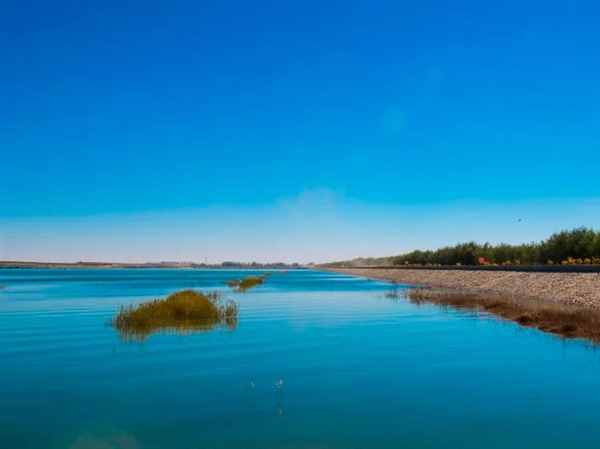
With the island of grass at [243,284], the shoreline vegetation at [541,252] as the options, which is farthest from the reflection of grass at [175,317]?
the shoreline vegetation at [541,252]

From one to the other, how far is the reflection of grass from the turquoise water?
2.15 metres

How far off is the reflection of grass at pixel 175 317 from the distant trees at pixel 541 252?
237 ft

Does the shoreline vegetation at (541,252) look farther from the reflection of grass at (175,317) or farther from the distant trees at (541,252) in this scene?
the reflection of grass at (175,317)

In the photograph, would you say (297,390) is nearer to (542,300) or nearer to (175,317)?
(175,317)

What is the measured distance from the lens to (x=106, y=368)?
17.8 meters

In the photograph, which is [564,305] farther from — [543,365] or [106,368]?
[106,368]

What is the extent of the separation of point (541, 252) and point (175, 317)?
95219 millimetres

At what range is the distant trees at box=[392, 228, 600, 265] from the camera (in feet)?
303

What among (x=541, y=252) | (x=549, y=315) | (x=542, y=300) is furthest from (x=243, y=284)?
(x=541, y=252)

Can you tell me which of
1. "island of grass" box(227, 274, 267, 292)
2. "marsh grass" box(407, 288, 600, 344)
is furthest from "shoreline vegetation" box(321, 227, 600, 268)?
"island of grass" box(227, 274, 267, 292)

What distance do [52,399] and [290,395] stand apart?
6457 millimetres

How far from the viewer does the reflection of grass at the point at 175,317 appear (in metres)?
28.1

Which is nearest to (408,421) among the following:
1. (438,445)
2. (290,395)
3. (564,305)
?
(438,445)

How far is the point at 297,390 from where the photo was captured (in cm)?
1495
